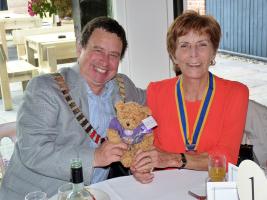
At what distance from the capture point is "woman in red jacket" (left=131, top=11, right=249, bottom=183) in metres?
1.76

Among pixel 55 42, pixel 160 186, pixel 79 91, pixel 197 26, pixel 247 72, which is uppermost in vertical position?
pixel 197 26

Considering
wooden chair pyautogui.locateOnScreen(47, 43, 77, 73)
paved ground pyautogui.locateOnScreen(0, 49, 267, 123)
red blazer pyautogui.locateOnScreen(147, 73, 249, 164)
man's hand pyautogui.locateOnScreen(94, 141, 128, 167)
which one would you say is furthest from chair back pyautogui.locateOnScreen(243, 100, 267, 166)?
paved ground pyautogui.locateOnScreen(0, 49, 267, 123)

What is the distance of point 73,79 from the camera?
1.77m

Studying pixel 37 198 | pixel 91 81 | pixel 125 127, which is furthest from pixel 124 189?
pixel 91 81

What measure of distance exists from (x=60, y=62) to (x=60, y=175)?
1.56 m

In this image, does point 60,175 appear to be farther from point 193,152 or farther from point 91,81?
point 193,152

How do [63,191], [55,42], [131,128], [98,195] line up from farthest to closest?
[55,42] < [131,128] < [98,195] < [63,191]

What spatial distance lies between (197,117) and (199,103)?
8cm

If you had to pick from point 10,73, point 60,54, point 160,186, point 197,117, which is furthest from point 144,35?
point 160,186

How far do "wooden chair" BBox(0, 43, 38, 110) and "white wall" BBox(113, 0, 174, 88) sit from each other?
75 centimetres

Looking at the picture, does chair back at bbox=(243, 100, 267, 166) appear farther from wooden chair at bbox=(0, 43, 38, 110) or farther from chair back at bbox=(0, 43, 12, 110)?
chair back at bbox=(0, 43, 12, 110)

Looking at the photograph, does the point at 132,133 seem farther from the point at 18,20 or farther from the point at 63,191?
the point at 18,20

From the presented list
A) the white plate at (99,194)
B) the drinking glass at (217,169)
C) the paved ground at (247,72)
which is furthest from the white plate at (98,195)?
the paved ground at (247,72)

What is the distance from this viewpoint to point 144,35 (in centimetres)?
291
